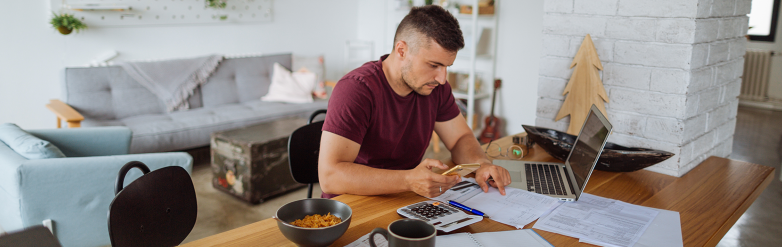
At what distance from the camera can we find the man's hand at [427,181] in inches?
49.0

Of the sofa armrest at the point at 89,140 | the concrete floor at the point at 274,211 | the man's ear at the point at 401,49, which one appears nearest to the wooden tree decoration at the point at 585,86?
the man's ear at the point at 401,49

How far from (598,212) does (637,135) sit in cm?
60

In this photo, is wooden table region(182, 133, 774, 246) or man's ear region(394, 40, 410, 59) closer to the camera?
wooden table region(182, 133, 774, 246)

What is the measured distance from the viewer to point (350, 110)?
140 centimetres

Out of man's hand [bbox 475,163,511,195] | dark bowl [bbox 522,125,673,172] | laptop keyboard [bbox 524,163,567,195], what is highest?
dark bowl [bbox 522,125,673,172]

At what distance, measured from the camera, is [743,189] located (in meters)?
1.46

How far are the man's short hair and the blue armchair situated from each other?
1.31 m

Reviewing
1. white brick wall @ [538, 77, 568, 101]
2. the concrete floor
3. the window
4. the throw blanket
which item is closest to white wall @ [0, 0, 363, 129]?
the throw blanket

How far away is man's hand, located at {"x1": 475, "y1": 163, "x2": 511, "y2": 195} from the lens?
1.36 metres

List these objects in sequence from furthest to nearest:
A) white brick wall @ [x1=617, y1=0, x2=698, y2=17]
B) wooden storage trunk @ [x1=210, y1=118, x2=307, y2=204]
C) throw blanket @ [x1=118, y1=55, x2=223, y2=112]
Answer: throw blanket @ [x1=118, y1=55, x2=223, y2=112]
wooden storage trunk @ [x1=210, y1=118, x2=307, y2=204]
white brick wall @ [x1=617, y1=0, x2=698, y2=17]

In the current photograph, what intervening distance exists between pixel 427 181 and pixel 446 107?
0.56 meters

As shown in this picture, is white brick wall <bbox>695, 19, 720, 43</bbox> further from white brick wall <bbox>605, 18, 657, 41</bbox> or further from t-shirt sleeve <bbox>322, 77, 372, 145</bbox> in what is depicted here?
t-shirt sleeve <bbox>322, 77, 372, 145</bbox>

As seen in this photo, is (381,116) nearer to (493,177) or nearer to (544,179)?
(493,177)

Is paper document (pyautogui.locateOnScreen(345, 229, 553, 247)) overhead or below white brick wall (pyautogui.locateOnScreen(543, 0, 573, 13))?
below
